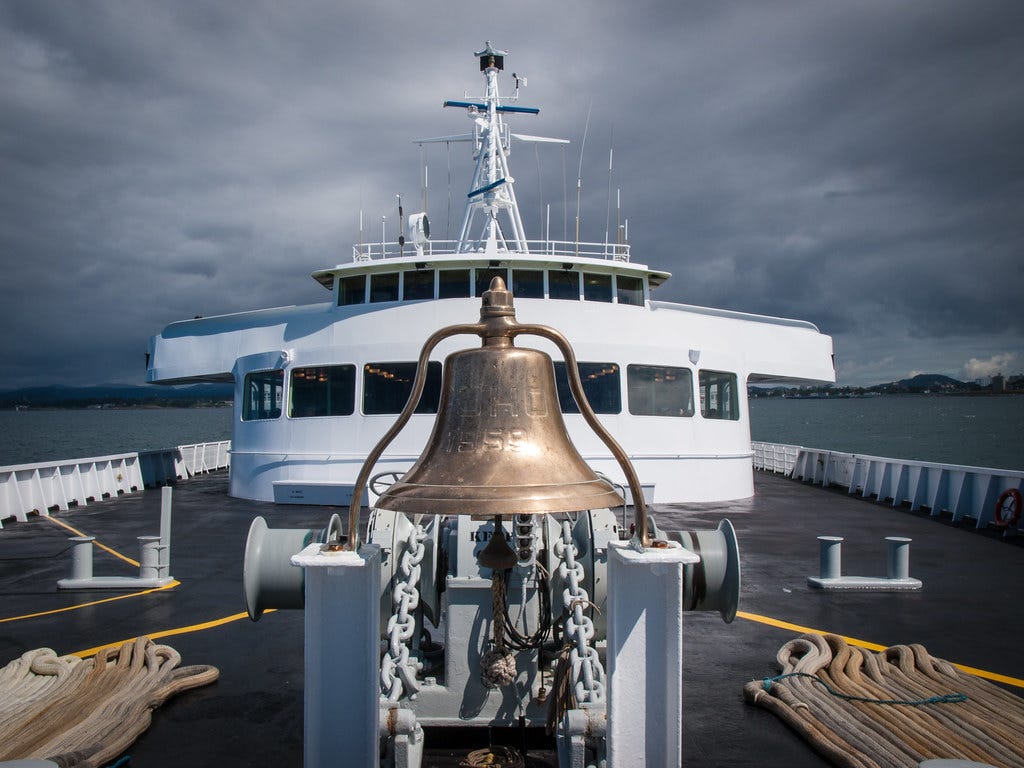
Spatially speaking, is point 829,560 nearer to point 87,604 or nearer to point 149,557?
point 149,557

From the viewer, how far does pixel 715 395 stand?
16.0 metres

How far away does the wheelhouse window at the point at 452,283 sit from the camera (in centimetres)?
1536

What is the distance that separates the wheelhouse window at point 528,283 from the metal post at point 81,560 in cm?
944

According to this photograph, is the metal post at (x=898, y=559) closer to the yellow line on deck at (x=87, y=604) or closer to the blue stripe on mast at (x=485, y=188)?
the yellow line on deck at (x=87, y=604)

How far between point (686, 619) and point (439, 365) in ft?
27.8

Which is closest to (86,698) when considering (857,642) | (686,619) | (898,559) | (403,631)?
(403,631)

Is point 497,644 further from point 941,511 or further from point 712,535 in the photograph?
point 941,511

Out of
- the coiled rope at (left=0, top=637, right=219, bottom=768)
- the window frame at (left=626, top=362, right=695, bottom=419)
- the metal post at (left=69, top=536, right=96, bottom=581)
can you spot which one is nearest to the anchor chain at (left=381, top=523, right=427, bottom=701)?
the coiled rope at (left=0, top=637, right=219, bottom=768)

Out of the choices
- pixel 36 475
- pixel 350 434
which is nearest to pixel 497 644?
pixel 350 434

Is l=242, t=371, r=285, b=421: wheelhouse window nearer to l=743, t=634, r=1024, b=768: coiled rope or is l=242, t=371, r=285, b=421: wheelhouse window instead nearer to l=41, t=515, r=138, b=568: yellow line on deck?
l=41, t=515, r=138, b=568: yellow line on deck

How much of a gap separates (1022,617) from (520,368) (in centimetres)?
694

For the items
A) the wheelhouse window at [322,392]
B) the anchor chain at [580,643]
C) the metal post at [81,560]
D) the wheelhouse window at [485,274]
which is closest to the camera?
the anchor chain at [580,643]

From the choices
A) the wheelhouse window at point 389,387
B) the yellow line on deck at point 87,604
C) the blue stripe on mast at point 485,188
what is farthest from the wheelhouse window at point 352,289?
the yellow line on deck at point 87,604

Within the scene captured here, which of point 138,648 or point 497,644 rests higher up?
point 497,644
